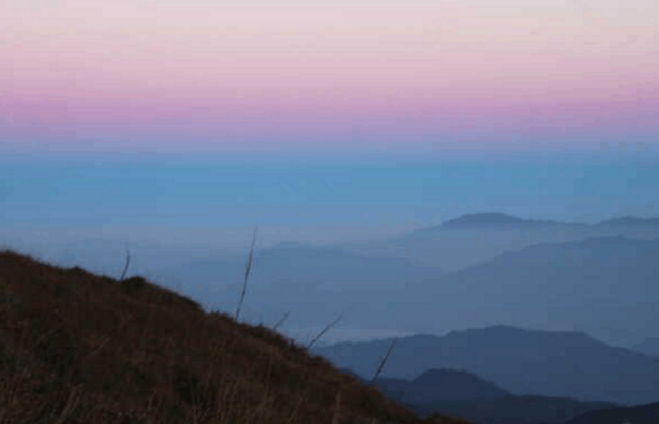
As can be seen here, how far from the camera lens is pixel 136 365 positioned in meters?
9.62

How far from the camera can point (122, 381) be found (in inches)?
339

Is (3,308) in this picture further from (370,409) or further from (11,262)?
(370,409)

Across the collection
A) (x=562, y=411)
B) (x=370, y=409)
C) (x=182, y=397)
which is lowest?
(x=562, y=411)

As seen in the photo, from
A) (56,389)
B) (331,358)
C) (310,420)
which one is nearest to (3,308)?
(56,389)

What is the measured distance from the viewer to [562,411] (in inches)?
5817

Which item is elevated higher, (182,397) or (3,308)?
(3,308)

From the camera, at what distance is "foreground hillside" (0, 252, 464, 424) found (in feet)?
18.8

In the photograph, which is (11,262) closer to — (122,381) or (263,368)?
(263,368)

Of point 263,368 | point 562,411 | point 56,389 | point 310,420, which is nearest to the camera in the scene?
point 56,389

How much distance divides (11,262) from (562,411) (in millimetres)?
143100

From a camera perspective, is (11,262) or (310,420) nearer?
(310,420)

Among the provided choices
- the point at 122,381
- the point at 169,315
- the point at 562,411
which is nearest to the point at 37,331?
the point at 122,381

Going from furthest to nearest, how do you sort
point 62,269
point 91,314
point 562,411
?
1. point 562,411
2. point 62,269
3. point 91,314

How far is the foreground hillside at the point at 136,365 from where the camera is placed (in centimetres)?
572
